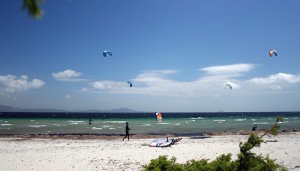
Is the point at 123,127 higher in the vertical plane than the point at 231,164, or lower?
lower

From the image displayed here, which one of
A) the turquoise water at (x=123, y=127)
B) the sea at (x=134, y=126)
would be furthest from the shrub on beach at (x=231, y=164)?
the turquoise water at (x=123, y=127)

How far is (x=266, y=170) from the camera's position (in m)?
7.04

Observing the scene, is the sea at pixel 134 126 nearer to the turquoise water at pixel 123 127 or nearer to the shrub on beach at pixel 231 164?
the turquoise water at pixel 123 127

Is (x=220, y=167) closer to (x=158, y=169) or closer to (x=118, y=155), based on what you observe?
(x=158, y=169)

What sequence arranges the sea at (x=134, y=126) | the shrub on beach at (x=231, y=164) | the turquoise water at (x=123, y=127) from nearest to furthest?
the shrub on beach at (x=231, y=164), the sea at (x=134, y=126), the turquoise water at (x=123, y=127)

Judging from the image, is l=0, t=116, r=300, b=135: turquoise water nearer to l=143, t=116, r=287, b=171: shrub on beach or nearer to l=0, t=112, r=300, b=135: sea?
l=0, t=112, r=300, b=135: sea

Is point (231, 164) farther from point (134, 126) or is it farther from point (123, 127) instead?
point (134, 126)

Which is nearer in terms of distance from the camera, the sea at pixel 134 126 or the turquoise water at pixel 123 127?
the sea at pixel 134 126

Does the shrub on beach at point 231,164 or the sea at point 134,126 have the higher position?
the shrub on beach at point 231,164

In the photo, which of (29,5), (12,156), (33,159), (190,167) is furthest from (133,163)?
(29,5)

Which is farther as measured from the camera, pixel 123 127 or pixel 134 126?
pixel 134 126

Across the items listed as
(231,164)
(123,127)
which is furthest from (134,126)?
(231,164)

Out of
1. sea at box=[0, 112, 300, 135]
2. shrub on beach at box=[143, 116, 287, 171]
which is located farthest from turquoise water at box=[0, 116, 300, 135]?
shrub on beach at box=[143, 116, 287, 171]

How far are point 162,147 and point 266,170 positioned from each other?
54.6 feet
